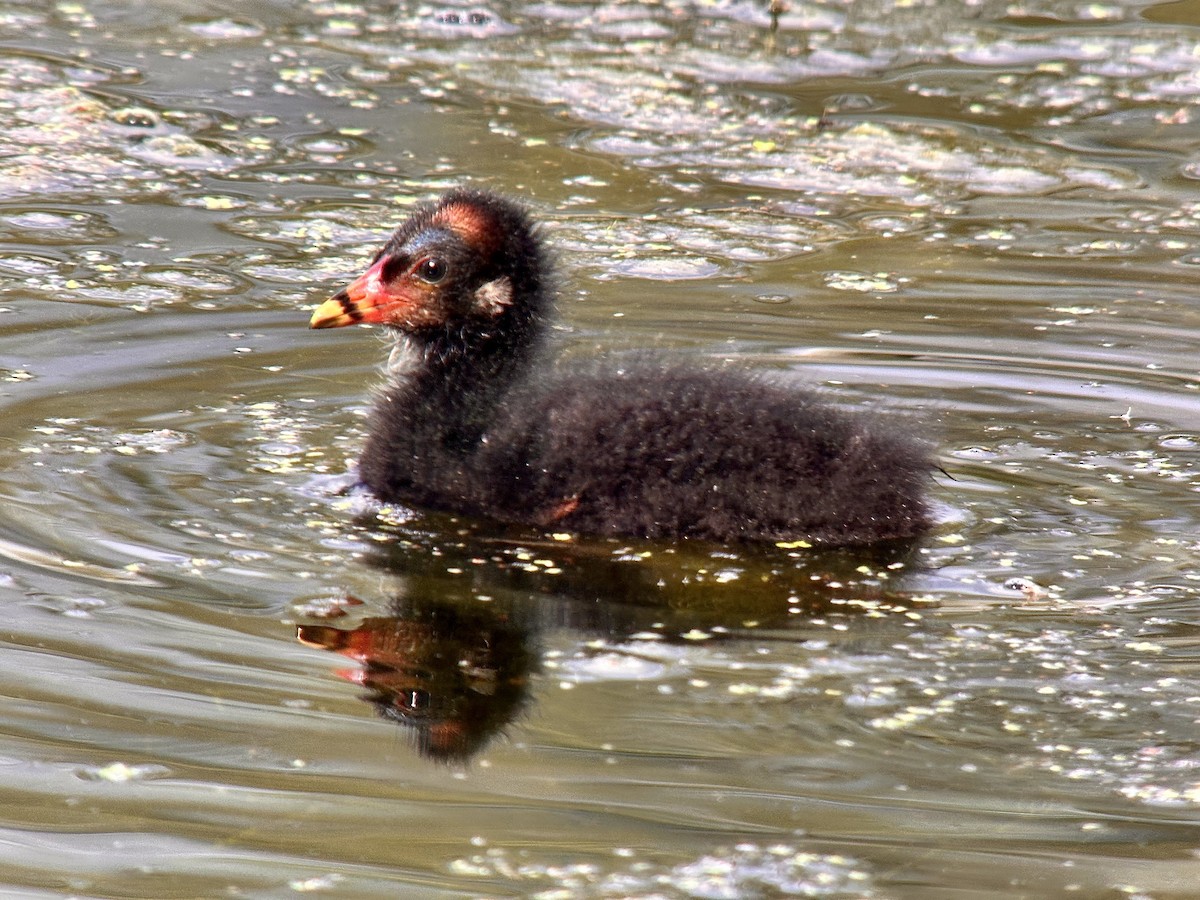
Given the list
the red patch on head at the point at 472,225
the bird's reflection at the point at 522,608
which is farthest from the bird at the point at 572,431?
the bird's reflection at the point at 522,608

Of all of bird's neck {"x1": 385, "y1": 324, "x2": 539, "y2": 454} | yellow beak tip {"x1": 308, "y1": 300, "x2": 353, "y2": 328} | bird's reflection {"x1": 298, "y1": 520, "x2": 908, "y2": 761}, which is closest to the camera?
bird's reflection {"x1": 298, "y1": 520, "x2": 908, "y2": 761}

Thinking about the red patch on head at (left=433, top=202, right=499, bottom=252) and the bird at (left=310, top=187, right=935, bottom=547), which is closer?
the bird at (left=310, top=187, right=935, bottom=547)

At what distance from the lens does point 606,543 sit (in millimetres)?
5527

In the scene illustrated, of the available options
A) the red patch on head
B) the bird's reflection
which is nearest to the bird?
the red patch on head

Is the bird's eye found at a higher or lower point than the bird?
higher

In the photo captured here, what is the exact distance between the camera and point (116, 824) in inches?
145

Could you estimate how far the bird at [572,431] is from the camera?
217 inches

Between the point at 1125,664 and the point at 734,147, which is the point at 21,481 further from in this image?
the point at 734,147

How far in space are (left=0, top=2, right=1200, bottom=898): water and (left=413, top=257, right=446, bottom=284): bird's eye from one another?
682 millimetres

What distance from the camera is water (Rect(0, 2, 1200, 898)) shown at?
375 cm

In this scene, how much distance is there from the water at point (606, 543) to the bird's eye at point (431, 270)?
68cm

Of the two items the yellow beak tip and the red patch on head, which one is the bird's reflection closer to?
the yellow beak tip

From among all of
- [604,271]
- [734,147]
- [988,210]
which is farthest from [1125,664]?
[734,147]

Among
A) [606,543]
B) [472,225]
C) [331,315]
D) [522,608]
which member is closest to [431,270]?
[472,225]
